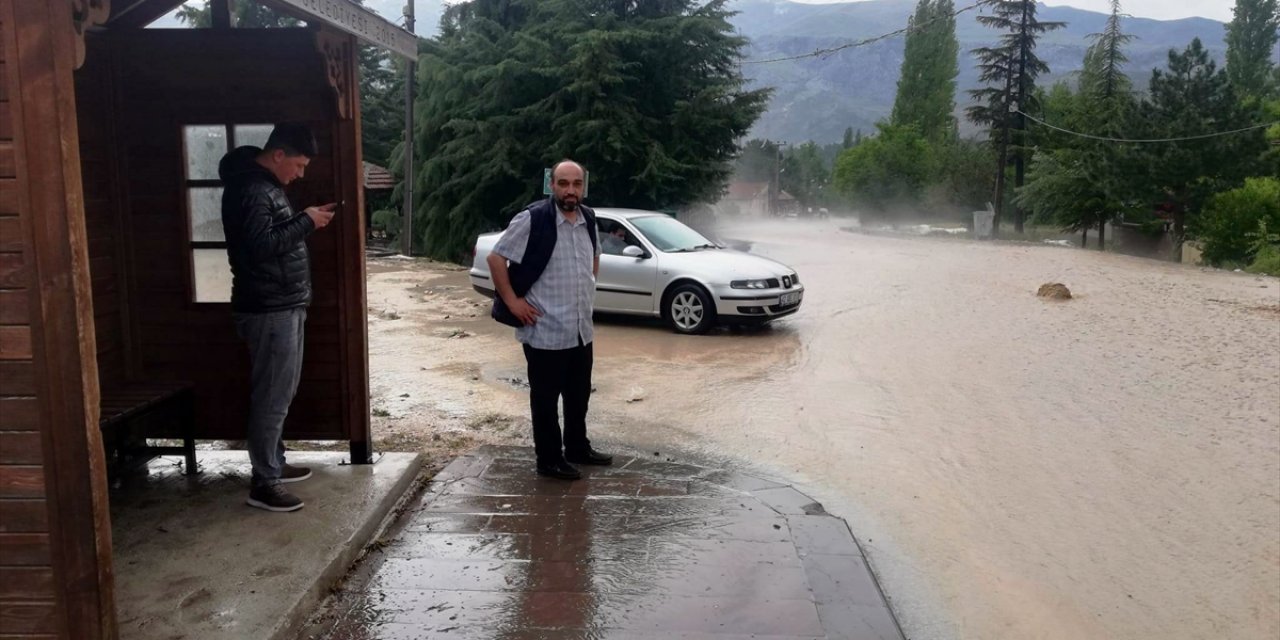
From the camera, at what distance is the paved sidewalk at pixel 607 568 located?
143 inches

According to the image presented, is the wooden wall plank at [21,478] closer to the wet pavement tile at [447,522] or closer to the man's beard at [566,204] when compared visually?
the wet pavement tile at [447,522]

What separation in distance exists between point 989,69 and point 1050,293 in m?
35.1

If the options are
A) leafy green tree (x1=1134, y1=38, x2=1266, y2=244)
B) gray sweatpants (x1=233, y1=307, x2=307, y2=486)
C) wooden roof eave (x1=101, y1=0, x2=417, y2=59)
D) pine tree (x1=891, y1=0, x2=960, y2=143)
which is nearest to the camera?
wooden roof eave (x1=101, y1=0, x2=417, y2=59)

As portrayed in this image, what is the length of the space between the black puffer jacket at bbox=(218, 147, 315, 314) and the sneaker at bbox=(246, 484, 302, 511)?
85 cm

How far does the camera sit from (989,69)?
156ft

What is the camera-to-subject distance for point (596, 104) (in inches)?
906

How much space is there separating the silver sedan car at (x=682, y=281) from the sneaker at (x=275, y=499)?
6.90 meters

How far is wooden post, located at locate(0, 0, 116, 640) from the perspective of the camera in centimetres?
259

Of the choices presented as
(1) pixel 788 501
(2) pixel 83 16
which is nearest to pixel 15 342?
(2) pixel 83 16

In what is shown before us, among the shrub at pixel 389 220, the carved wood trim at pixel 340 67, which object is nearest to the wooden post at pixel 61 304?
the carved wood trim at pixel 340 67

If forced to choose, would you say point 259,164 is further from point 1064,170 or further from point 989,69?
point 989,69

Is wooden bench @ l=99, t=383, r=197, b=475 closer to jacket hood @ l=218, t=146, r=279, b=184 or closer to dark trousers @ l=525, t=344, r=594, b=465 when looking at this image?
jacket hood @ l=218, t=146, r=279, b=184

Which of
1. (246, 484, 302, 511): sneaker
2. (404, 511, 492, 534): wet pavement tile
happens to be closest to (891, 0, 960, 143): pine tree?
(404, 511, 492, 534): wet pavement tile

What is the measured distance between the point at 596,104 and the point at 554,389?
18663 mm
